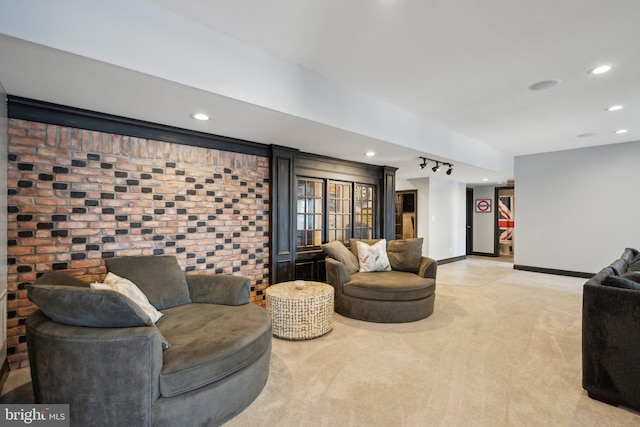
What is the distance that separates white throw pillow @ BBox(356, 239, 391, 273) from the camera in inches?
169

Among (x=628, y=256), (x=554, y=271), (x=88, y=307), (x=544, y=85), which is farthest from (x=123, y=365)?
(x=554, y=271)

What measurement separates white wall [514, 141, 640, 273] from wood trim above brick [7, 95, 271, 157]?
634 cm

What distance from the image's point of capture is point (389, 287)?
11.8 ft

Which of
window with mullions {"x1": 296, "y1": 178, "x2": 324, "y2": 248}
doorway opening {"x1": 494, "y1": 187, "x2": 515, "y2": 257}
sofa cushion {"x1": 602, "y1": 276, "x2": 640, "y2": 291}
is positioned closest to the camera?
sofa cushion {"x1": 602, "y1": 276, "x2": 640, "y2": 291}

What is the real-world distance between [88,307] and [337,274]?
2.69 metres

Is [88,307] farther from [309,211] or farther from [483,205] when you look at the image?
[483,205]

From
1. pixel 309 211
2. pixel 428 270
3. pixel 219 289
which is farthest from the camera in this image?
A: pixel 309 211

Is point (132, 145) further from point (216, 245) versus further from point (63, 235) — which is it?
point (216, 245)

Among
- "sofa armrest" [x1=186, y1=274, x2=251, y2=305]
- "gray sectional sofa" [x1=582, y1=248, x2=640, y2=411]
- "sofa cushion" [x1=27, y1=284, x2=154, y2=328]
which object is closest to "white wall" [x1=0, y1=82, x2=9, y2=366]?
"sofa cushion" [x1=27, y1=284, x2=154, y2=328]

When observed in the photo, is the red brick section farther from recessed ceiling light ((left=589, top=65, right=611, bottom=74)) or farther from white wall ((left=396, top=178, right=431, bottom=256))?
white wall ((left=396, top=178, right=431, bottom=256))

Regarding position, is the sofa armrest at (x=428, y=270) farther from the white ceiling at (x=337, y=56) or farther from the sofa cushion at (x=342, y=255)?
the white ceiling at (x=337, y=56)

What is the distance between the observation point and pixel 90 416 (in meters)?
1.60

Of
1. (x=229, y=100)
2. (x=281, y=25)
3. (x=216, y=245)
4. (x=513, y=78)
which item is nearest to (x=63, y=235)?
(x=216, y=245)

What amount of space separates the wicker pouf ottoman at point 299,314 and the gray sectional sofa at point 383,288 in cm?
58
